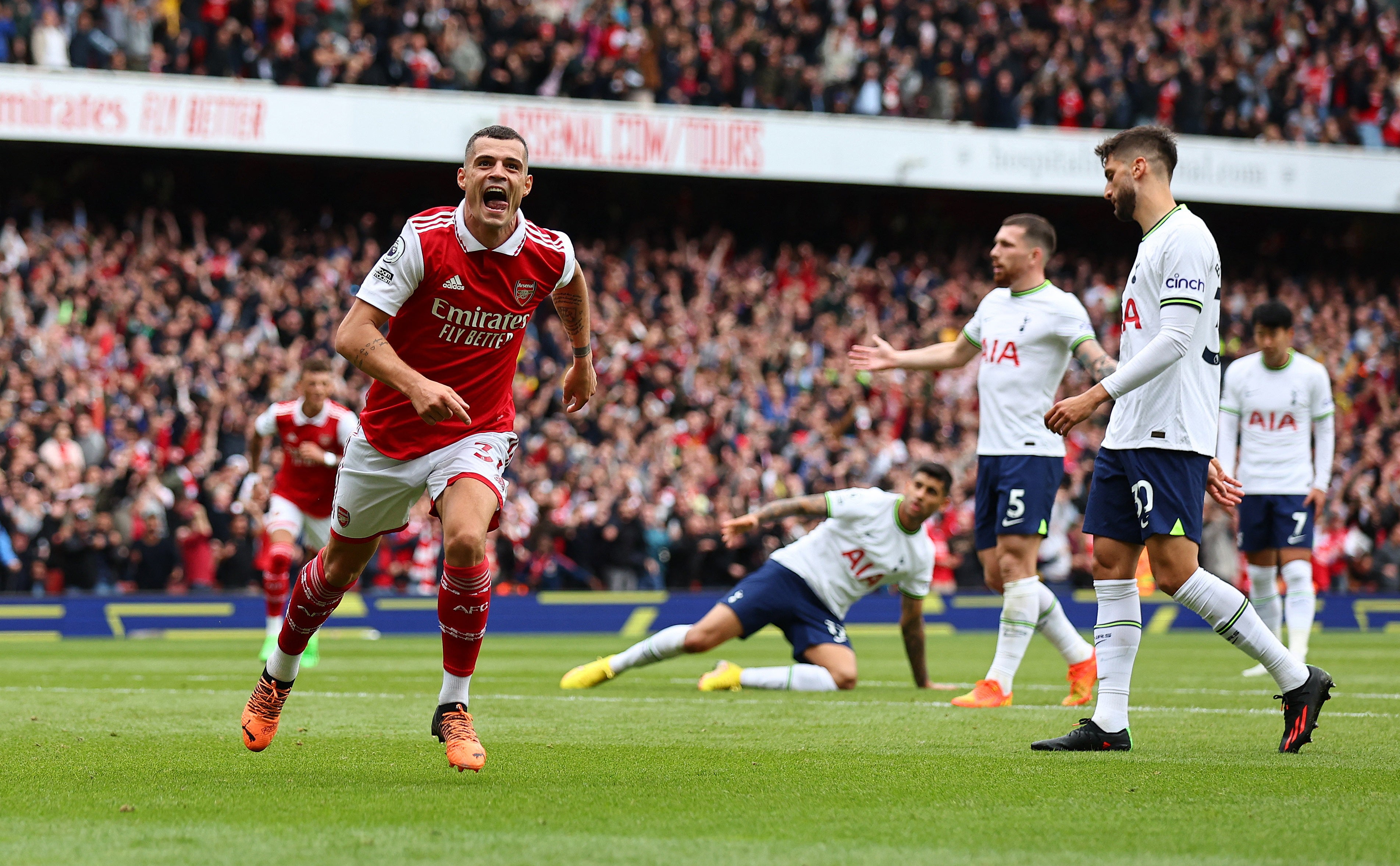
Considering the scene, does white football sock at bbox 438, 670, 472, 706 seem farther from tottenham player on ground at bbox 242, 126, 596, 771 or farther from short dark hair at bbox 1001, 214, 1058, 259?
short dark hair at bbox 1001, 214, 1058, 259

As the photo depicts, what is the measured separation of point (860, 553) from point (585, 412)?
1308cm

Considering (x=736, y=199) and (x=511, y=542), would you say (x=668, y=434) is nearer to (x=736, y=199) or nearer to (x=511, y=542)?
(x=511, y=542)

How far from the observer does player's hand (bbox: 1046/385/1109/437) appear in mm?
5391

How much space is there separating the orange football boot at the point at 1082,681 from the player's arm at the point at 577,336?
3793 millimetres

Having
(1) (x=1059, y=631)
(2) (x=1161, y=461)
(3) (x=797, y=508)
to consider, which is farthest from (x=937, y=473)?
(2) (x=1161, y=461)

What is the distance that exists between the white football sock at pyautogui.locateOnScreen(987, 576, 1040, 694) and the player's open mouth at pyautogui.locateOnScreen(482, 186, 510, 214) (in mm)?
4189

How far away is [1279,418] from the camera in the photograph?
10.8 metres

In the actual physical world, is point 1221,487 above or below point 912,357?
below

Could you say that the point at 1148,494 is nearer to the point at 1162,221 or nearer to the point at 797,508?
the point at 1162,221

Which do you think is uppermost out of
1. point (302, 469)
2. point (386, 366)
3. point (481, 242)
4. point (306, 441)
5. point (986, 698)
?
point (481, 242)

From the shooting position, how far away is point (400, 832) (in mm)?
4004

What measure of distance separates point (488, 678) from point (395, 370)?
19.1 ft

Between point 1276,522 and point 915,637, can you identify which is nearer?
point 915,637

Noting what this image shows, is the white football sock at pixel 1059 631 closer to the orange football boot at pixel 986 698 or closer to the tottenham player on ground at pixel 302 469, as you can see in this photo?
the orange football boot at pixel 986 698
